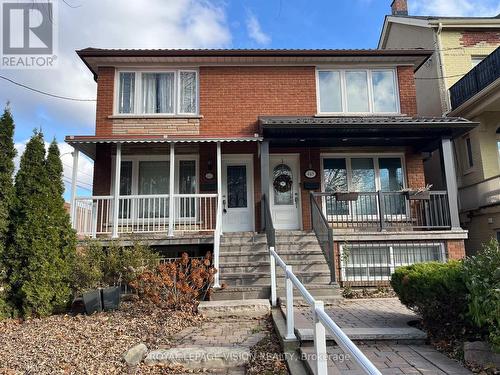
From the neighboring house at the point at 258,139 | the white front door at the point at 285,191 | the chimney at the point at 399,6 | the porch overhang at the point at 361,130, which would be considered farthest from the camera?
the chimney at the point at 399,6

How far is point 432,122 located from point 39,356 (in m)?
9.50

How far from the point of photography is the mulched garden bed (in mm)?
4023

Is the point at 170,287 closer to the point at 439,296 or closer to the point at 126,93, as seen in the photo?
the point at 439,296

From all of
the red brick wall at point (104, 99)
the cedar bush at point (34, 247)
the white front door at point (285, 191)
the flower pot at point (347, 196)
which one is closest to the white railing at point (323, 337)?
the cedar bush at point (34, 247)

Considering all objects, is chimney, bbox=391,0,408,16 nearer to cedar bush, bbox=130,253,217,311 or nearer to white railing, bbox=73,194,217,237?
white railing, bbox=73,194,217,237

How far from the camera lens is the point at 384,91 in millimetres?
11438

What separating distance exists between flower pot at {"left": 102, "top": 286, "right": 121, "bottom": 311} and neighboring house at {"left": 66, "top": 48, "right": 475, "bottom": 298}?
8.44 feet

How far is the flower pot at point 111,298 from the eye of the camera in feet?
21.7

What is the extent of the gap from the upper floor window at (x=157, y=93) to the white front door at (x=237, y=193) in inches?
79.4

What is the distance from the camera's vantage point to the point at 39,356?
167 inches

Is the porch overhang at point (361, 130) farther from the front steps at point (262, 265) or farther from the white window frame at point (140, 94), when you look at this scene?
the white window frame at point (140, 94)

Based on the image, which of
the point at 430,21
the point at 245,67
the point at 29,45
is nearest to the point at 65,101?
the point at 29,45

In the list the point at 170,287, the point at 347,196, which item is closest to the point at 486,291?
the point at 170,287

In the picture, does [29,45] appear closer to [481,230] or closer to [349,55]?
[349,55]
